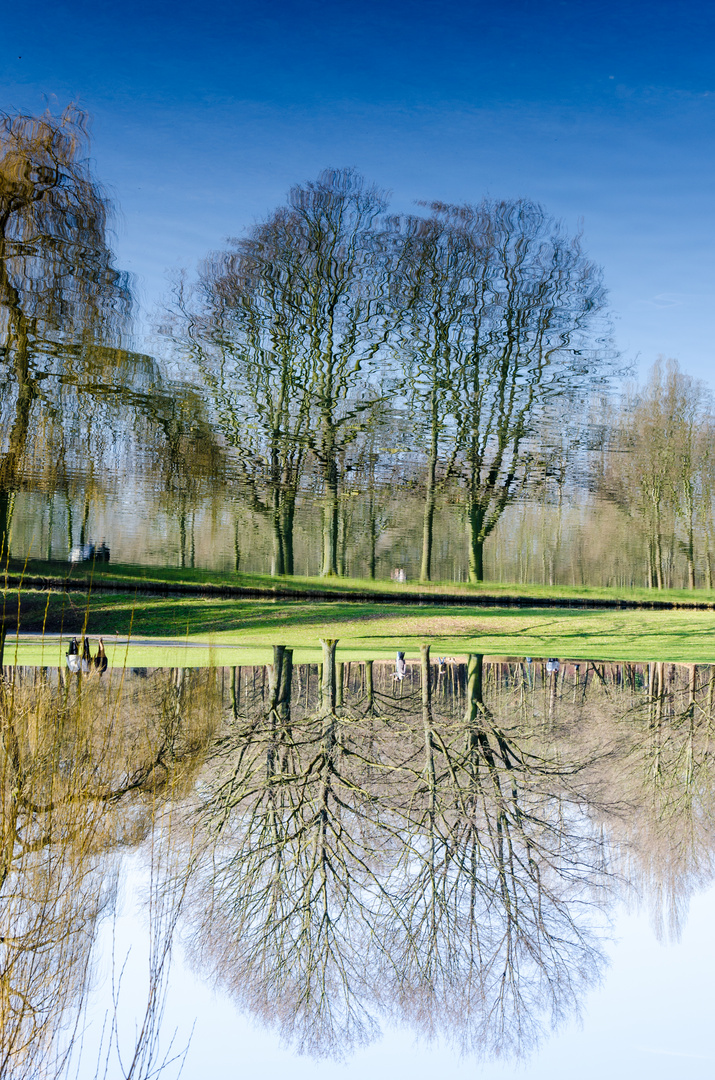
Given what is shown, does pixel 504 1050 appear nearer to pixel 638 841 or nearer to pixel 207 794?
pixel 638 841

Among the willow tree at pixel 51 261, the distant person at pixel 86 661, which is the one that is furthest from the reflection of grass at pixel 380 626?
the willow tree at pixel 51 261

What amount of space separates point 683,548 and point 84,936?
13303mm

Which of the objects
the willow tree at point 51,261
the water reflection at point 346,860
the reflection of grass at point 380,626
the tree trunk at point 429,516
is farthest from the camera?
the tree trunk at point 429,516

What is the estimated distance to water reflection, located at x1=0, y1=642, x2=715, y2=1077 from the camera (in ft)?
6.81

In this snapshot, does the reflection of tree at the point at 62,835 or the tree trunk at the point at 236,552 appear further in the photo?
the tree trunk at the point at 236,552

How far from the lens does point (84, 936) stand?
2.11m

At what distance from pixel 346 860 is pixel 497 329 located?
8761mm

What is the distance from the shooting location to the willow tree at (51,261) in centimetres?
643

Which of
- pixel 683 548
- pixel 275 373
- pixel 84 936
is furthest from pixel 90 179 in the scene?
pixel 683 548

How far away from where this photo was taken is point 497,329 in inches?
377

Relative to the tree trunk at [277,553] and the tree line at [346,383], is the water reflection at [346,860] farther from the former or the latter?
the tree trunk at [277,553]

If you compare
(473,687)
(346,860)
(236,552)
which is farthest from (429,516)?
(346,860)

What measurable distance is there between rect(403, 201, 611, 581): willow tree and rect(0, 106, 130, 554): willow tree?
168 inches

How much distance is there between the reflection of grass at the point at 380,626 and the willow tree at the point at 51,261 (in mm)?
4177
